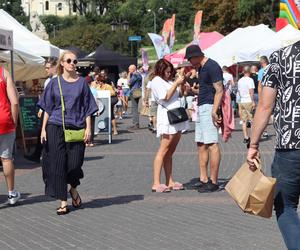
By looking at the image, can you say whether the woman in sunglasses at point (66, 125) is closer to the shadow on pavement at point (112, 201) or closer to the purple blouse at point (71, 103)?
the purple blouse at point (71, 103)

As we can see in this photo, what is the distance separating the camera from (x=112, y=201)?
8.92 metres

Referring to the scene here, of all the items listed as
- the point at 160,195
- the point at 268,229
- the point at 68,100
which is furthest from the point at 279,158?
the point at 160,195

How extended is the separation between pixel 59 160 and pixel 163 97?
197 centimetres

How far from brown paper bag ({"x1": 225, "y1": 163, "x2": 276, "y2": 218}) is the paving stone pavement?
1544 mm

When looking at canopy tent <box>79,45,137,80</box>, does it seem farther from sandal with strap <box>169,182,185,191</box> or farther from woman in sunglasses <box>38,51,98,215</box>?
woman in sunglasses <box>38,51,98,215</box>

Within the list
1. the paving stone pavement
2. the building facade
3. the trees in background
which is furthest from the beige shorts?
the building facade

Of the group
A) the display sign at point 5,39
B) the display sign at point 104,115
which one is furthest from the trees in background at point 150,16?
the display sign at point 5,39

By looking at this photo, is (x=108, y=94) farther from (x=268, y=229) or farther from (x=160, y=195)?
(x=268, y=229)

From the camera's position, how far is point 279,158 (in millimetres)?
4828

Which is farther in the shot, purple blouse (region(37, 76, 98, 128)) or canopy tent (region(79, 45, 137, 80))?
canopy tent (region(79, 45, 137, 80))

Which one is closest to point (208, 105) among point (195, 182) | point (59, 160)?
point (195, 182)

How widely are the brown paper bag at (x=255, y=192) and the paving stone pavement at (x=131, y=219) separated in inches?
60.8

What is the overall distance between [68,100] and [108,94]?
930 cm

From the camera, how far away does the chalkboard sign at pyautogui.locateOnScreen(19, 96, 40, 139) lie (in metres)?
13.8
